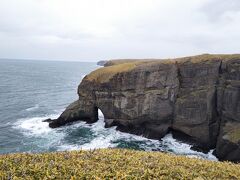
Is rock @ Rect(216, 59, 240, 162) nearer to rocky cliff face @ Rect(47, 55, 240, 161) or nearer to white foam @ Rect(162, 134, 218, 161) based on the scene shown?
rocky cliff face @ Rect(47, 55, 240, 161)

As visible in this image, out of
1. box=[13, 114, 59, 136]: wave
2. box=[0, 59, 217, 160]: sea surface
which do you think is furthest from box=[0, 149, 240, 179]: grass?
box=[13, 114, 59, 136]: wave

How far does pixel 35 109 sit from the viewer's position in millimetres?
85688

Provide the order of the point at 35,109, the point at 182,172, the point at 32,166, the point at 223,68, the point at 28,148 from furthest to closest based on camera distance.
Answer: the point at 35,109, the point at 223,68, the point at 28,148, the point at 182,172, the point at 32,166

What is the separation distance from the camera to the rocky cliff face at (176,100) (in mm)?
54406

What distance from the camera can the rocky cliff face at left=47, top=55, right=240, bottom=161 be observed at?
178 ft

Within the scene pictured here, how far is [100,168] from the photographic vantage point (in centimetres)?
1422

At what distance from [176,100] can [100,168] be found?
47725 millimetres

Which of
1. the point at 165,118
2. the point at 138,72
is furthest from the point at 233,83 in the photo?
the point at 138,72

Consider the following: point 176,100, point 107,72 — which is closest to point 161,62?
point 176,100

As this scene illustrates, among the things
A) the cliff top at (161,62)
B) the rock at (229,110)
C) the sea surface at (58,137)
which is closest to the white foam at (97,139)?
the sea surface at (58,137)

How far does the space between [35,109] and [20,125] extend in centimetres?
1781

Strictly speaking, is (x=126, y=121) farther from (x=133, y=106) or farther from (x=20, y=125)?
(x=20, y=125)

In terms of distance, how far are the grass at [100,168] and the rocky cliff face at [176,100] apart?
1383 inches

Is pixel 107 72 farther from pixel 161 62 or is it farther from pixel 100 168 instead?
pixel 100 168
